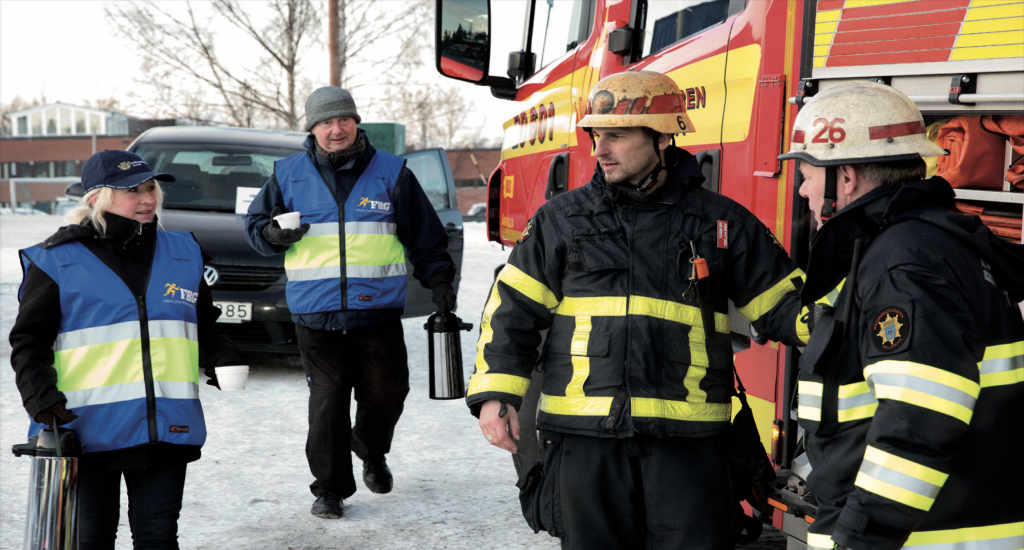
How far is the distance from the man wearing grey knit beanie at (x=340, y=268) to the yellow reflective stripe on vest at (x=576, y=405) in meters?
1.77

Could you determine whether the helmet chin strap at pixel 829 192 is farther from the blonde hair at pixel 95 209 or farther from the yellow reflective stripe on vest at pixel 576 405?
the blonde hair at pixel 95 209

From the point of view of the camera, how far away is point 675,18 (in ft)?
11.5

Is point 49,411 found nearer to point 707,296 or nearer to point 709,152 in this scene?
point 707,296

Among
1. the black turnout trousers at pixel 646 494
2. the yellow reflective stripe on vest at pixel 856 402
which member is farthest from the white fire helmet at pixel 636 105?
the yellow reflective stripe on vest at pixel 856 402

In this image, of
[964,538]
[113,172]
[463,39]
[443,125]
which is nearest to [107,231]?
[113,172]

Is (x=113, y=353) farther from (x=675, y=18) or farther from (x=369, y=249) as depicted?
(x=675, y=18)

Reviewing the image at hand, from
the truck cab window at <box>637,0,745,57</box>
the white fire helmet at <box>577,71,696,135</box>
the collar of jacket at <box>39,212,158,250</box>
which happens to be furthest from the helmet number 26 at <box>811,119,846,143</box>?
the collar of jacket at <box>39,212,158,250</box>

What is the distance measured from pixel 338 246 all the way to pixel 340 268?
10cm

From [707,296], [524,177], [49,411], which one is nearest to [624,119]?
[707,296]

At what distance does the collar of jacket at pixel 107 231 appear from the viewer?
8.84 ft

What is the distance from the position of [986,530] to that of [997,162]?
0.96 metres

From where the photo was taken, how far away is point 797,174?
267 cm

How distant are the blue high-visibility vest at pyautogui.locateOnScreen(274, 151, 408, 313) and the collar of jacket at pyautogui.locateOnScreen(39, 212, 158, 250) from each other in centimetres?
128

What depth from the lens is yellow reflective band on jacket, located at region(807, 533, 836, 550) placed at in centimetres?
180
